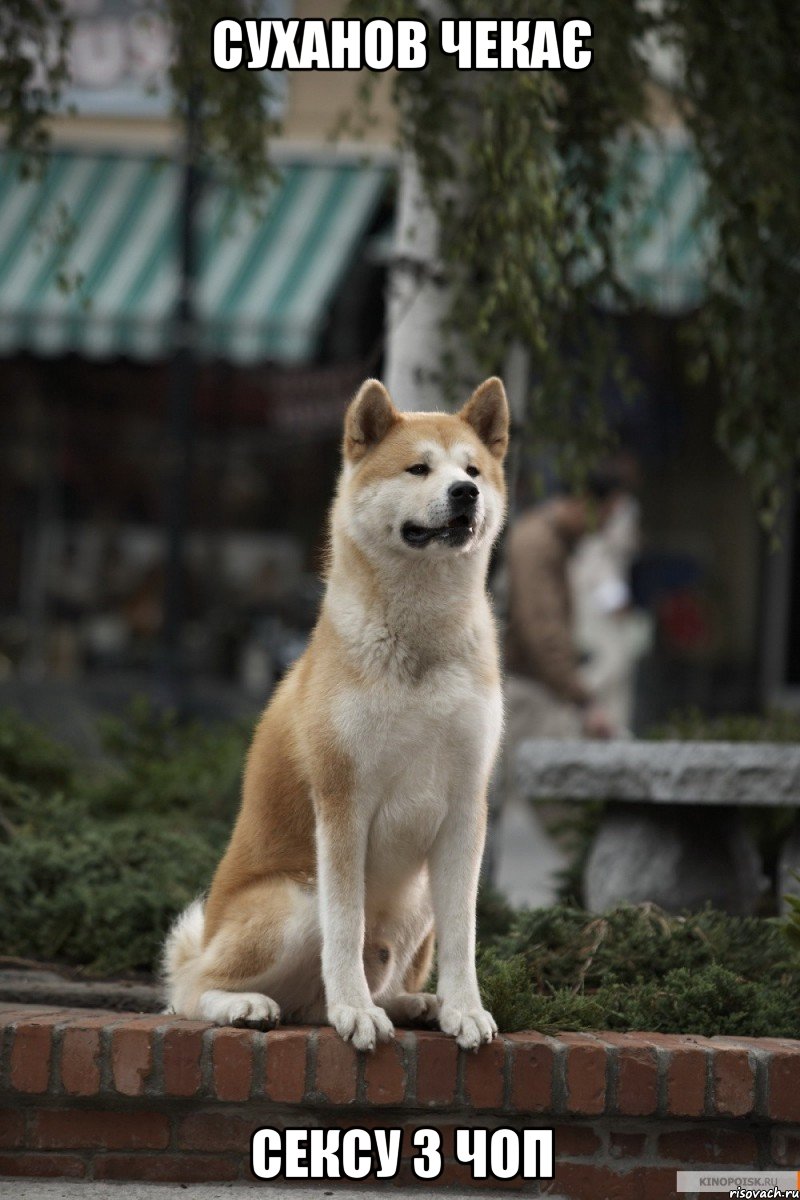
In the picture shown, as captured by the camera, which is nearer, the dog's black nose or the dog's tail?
the dog's black nose

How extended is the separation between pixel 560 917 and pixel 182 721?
700 cm

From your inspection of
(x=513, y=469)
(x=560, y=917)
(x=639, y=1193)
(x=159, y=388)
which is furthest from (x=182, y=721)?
(x=639, y=1193)

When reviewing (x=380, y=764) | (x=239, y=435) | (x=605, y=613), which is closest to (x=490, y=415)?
(x=380, y=764)

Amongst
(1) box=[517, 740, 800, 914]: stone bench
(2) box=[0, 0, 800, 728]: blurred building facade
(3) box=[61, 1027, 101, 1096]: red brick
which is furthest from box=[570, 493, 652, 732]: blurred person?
(3) box=[61, 1027, 101, 1096]: red brick

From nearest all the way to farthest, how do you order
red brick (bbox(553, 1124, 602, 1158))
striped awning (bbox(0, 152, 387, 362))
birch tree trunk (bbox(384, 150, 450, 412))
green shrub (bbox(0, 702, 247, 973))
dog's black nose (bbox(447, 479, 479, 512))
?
1. dog's black nose (bbox(447, 479, 479, 512))
2. red brick (bbox(553, 1124, 602, 1158))
3. green shrub (bbox(0, 702, 247, 973))
4. birch tree trunk (bbox(384, 150, 450, 412))
5. striped awning (bbox(0, 152, 387, 362))

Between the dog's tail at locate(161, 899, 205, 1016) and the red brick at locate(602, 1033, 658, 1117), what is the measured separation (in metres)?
1.01

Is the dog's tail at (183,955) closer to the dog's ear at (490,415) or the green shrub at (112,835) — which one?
the green shrub at (112,835)

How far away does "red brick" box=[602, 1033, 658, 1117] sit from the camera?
347 centimetres

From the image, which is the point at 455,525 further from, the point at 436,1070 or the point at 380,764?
the point at 436,1070

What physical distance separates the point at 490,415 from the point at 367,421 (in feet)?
1.05

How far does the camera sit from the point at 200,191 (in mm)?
11047

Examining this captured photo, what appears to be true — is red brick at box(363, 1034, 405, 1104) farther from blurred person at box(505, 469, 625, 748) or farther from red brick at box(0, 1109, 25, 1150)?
blurred person at box(505, 469, 625, 748)

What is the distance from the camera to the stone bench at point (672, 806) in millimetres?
5160

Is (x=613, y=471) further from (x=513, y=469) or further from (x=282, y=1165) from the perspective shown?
(x=282, y=1165)
